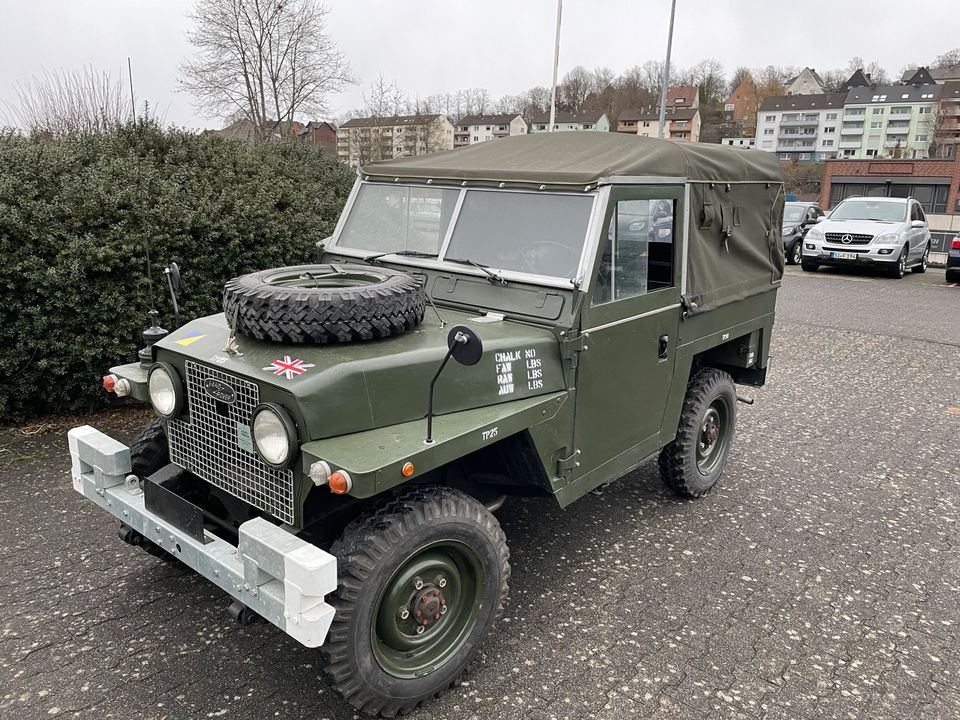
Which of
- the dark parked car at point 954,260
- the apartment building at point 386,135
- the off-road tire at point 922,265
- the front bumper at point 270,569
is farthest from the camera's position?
the apartment building at point 386,135

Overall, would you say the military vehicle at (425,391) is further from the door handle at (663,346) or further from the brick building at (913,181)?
the brick building at (913,181)

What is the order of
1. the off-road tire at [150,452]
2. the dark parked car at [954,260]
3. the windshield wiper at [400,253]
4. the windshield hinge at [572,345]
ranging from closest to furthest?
the windshield hinge at [572,345] < the off-road tire at [150,452] < the windshield wiper at [400,253] < the dark parked car at [954,260]

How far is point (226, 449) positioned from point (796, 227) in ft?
64.7

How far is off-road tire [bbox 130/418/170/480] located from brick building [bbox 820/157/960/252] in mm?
40383

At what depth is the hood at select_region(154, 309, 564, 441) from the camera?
2.74 metres

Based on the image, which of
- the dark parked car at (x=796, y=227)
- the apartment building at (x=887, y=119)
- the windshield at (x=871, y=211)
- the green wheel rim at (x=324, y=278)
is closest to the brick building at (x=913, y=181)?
the dark parked car at (x=796, y=227)

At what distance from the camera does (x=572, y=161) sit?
402 centimetres

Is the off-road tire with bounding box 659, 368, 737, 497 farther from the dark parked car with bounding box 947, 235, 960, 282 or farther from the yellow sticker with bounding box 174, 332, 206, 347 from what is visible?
the dark parked car with bounding box 947, 235, 960, 282

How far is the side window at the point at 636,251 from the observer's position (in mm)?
3715

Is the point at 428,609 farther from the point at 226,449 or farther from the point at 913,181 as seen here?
the point at 913,181

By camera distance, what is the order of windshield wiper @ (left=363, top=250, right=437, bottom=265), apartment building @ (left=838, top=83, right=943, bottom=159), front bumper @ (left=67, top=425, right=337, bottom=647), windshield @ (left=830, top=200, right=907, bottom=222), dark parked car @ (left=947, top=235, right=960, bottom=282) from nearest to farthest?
front bumper @ (left=67, top=425, right=337, bottom=647), windshield wiper @ (left=363, top=250, right=437, bottom=265), dark parked car @ (left=947, top=235, right=960, bottom=282), windshield @ (left=830, top=200, right=907, bottom=222), apartment building @ (left=838, top=83, right=943, bottom=159)

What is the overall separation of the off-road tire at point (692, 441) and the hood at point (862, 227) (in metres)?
13.9

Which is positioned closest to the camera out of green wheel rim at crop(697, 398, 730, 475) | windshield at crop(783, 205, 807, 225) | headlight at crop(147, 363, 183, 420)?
headlight at crop(147, 363, 183, 420)

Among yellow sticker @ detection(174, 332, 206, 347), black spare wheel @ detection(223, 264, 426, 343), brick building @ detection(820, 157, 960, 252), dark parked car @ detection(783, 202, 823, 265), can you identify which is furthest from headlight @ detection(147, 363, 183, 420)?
brick building @ detection(820, 157, 960, 252)
